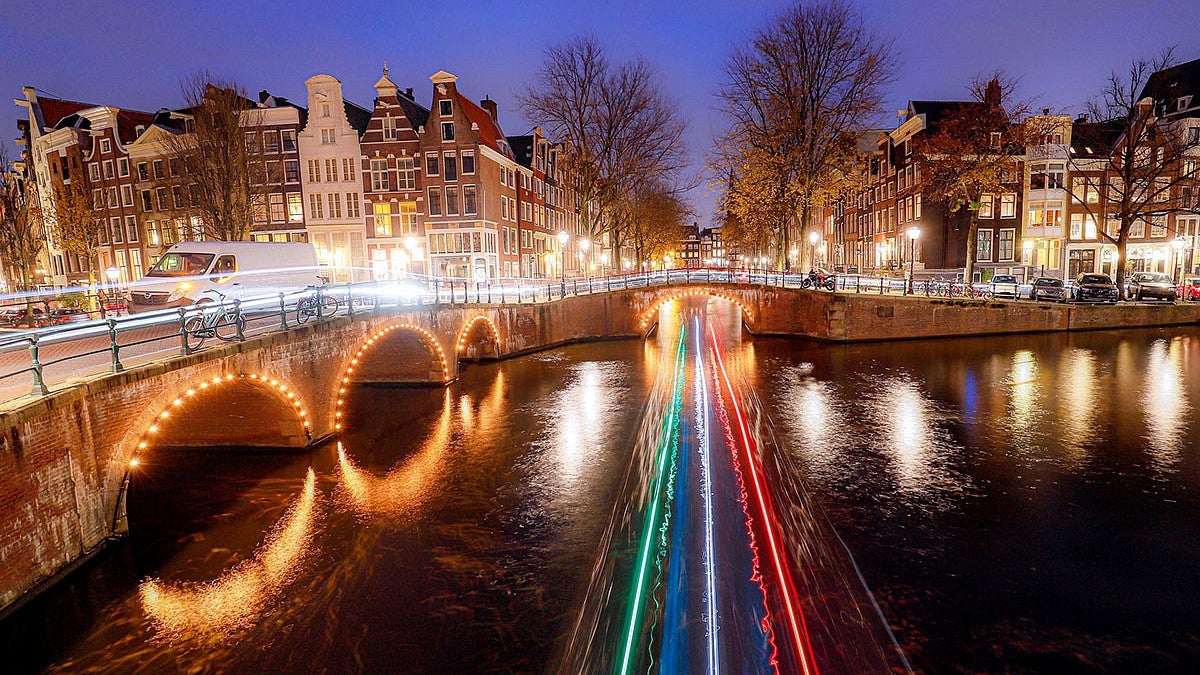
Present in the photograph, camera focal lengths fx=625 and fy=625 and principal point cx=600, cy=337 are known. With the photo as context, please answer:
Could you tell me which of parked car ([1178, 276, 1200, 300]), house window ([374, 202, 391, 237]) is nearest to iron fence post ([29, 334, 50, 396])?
house window ([374, 202, 391, 237])

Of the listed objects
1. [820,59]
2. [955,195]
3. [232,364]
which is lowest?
[232,364]

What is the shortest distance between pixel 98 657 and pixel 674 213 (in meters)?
71.2

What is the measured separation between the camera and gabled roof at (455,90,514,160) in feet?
142

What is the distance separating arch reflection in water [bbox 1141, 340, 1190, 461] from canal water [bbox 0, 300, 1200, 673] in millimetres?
116

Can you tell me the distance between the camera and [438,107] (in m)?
42.5

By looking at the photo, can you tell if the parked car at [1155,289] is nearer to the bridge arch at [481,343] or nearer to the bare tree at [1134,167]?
the bare tree at [1134,167]

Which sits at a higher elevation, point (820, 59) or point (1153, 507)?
point (820, 59)

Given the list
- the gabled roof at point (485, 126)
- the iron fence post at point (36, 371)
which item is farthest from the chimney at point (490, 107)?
the iron fence post at point (36, 371)

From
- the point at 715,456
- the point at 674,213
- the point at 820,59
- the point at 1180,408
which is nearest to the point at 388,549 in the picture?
the point at 715,456

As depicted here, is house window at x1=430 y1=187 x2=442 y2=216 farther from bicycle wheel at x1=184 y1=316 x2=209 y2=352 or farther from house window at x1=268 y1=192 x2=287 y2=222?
bicycle wheel at x1=184 y1=316 x2=209 y2=352

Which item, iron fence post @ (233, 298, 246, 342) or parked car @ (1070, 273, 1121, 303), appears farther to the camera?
parked car @ (1070, 273, 1121, 303)

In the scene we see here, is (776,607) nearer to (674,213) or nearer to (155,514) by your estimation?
(155,514)

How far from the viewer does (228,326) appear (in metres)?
15.6

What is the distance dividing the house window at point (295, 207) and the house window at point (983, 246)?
163 ft
